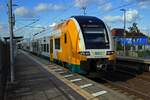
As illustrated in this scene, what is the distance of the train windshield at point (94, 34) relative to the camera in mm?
19147

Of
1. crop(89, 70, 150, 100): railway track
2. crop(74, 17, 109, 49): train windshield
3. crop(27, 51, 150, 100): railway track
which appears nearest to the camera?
crop(27, 51, 150, 100): railway track

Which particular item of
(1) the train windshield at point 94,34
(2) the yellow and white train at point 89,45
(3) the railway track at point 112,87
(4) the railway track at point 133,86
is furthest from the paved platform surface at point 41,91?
(1) the train windshield at point 94,34

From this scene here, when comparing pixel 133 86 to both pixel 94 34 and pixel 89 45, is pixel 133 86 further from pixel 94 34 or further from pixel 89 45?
pixel 94 34

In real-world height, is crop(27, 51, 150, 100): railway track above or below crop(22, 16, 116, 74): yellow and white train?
below

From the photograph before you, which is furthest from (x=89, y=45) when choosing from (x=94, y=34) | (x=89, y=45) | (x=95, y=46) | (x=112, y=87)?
(x=112, y=87)

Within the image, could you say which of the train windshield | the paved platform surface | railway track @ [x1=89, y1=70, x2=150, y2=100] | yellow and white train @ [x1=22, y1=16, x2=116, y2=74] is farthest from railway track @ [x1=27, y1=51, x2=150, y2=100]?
the train windshield

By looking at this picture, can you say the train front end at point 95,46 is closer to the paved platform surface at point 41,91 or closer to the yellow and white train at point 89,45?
the yellow and white train at point 89,45

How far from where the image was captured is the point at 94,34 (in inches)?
765

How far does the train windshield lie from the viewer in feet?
62.8

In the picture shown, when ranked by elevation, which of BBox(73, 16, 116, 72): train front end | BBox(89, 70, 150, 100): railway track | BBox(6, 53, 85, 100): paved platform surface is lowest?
BBox(89, 70, 150, 100): railway track

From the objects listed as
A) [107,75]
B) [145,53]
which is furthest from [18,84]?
[145,53]

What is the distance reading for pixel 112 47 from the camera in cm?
1933

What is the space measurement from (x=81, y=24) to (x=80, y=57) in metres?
1.81

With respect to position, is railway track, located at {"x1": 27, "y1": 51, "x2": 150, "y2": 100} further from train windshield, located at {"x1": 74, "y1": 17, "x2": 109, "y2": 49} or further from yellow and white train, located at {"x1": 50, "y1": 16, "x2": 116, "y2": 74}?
train windshield, located at {"x1": 74, "y1": 17, "x2": 109, "y2": 49}
